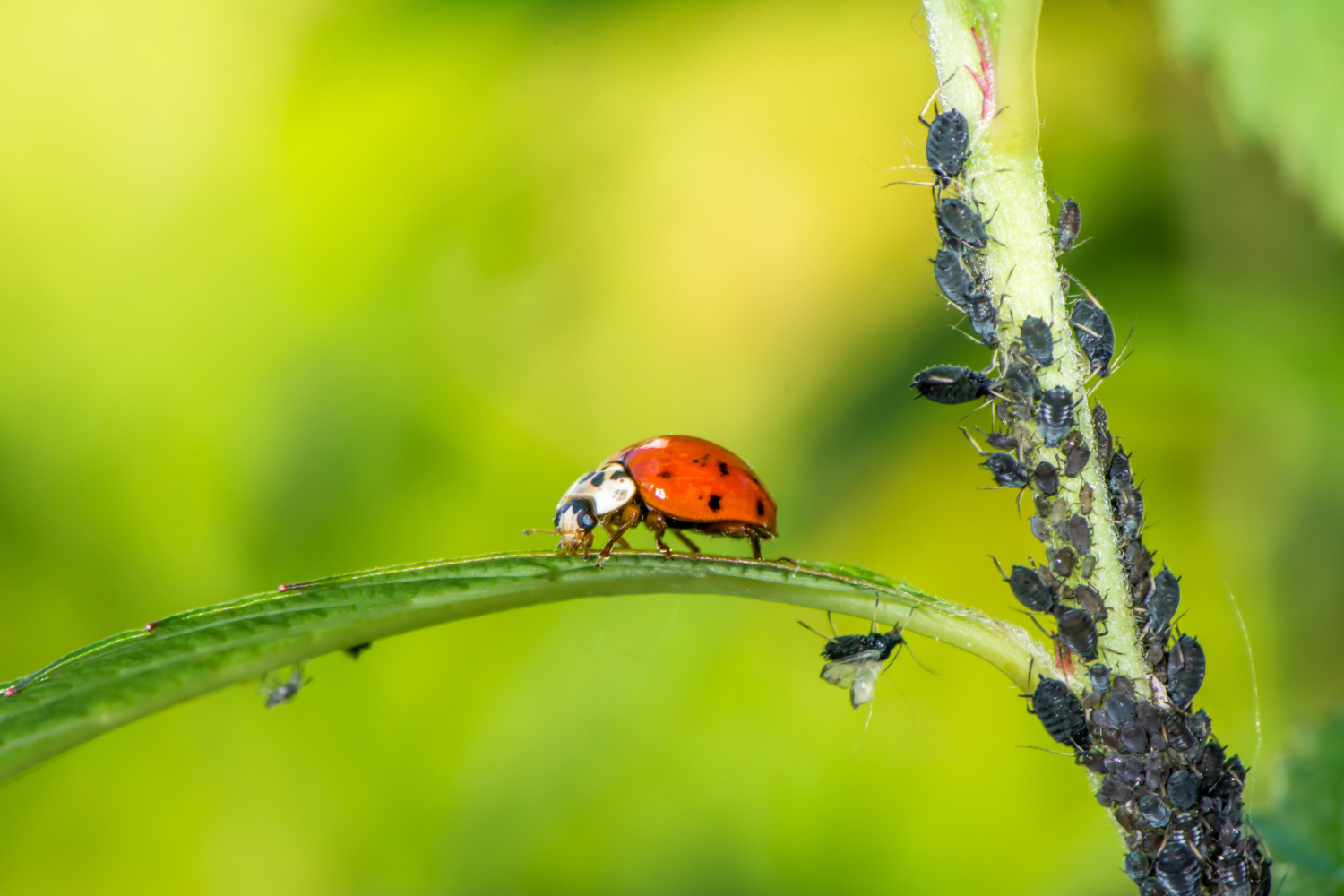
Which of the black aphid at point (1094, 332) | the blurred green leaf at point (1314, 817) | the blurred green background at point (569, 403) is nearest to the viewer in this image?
the black aphid at point (1094, 332)

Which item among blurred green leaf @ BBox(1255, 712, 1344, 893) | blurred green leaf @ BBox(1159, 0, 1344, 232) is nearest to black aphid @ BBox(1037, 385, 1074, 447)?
blurred green leaf @ BBox(1159, 0, 1344, 232)

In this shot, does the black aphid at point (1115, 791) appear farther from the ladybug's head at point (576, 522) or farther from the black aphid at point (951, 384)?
the ladybug's head at point (576, 522)

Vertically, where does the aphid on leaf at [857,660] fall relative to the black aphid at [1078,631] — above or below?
above

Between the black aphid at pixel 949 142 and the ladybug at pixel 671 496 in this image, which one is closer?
the black aphid at pixel 949 142

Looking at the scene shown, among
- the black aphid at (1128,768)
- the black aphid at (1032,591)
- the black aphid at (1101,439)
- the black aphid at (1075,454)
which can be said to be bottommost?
the black aphid at (1128,768)

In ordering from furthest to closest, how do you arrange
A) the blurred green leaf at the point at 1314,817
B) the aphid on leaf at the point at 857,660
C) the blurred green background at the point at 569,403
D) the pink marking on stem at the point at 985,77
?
the blurred green background at the point at 569,403, the blurred green leaf at the point at 1314,817, the aphid on leaf at the point at 857,660, the pink marking on stem at the point at 985,77

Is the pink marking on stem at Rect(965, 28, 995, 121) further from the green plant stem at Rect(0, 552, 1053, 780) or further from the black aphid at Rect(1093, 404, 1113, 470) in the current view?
the green plant stem at Rect(0, 552, 1053, 780)

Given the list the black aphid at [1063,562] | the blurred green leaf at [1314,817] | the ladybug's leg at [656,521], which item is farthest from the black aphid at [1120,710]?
the ladybug's leg at [656,521]
